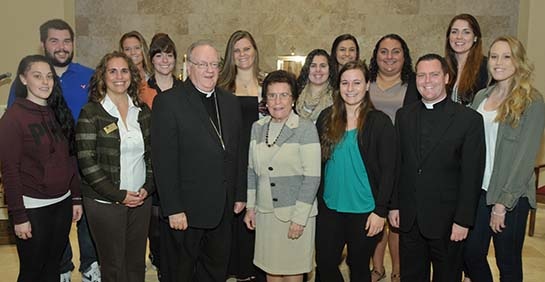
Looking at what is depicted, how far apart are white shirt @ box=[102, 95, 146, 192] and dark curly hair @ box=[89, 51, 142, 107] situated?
47mm

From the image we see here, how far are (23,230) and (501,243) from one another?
2634 millimetres

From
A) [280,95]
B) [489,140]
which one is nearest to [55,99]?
[280,95]

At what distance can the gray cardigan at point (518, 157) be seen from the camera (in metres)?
2.94

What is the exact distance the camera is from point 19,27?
6133mm

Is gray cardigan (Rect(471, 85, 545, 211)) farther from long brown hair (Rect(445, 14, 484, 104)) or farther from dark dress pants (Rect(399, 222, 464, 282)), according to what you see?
long brown hair (Rect(445, 14, 484, 104))

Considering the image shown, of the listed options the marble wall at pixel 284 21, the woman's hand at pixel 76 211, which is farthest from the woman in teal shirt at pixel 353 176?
the marble wall at pixel 284 21

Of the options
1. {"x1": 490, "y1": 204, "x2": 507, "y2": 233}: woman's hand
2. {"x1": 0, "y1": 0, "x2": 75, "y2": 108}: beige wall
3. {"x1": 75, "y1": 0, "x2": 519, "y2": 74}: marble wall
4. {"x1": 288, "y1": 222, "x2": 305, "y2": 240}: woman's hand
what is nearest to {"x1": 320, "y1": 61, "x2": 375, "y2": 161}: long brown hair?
{"x1": 288, "y1": 222, "x2": 305, "y2": 240}: woman's hand

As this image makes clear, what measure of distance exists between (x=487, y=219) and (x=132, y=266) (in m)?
2.10

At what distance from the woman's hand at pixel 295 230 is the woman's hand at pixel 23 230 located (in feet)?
4.66

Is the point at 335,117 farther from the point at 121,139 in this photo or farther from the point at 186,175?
the point at 121,139

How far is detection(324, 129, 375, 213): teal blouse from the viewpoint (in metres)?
3.05

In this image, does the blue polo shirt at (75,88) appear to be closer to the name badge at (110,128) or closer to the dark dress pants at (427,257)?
the name badge at (110,128)

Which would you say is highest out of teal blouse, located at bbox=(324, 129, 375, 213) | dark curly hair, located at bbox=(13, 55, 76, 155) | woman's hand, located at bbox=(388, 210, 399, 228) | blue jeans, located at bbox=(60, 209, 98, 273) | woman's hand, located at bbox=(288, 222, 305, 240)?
dark curly hair, located at bbox=(13, 55, 76, 155)

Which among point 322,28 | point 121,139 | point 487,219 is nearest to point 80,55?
point 322,28
